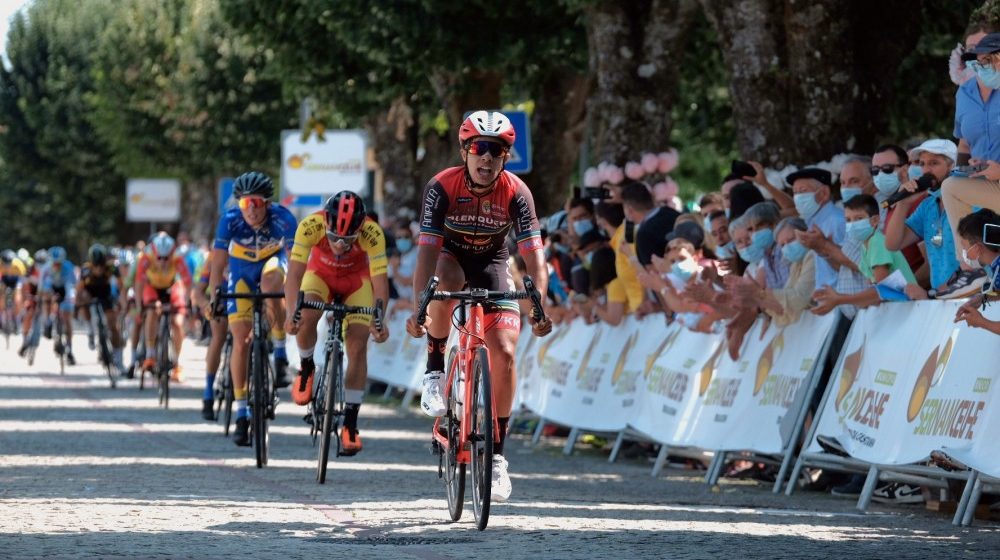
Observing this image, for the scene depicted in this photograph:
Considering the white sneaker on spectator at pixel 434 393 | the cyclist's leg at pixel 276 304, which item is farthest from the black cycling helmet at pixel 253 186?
the white sneaker on spectator at pixel 434 393

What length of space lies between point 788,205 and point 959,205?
4108mm

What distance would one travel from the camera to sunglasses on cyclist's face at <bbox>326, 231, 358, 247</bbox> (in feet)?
44.0

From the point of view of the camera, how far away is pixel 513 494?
1252 centimetres

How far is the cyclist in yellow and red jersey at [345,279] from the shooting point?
524 inches

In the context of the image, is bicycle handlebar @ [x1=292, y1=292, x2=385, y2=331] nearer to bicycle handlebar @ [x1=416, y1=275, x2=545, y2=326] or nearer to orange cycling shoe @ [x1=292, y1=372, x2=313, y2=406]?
orange cycling shoe @ [x1=292, y1=372, x2=313, y2=406]

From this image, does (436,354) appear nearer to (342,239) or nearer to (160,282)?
(342,239)

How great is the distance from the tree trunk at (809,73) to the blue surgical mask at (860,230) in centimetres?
507

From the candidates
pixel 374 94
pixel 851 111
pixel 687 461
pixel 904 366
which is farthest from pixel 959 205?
pixel 374 94

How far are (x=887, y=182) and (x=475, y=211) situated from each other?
122 inches

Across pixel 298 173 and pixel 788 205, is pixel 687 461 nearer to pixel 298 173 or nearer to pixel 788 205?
pixel 788 205

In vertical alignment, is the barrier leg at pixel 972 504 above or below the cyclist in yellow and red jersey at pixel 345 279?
below

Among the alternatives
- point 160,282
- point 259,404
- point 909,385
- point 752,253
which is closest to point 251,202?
point 259,404

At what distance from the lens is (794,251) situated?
1347cm

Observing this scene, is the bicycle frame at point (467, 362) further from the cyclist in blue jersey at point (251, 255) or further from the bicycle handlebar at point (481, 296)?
the cyclist in blue jersey at point (251, 255)
